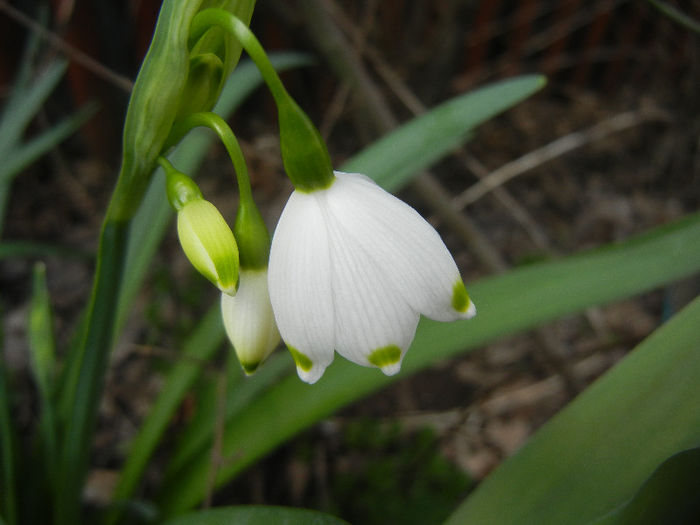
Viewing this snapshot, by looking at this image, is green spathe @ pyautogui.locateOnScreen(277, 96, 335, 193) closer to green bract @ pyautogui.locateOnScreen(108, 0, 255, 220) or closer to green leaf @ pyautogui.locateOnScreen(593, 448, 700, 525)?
green bract @ pyautogui.locateOnScreen(108, 0, 255, 220)

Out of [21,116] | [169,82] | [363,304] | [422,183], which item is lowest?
[363,304]

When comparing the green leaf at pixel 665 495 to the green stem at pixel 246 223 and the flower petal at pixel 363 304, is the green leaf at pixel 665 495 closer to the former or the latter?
the flower petal at pixel 363 304

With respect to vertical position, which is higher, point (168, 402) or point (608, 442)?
point (168, 402)

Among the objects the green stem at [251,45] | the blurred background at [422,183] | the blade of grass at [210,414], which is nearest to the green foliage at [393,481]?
the blurred background at [422,183]

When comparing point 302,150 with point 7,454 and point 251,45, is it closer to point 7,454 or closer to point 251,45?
point 251,45

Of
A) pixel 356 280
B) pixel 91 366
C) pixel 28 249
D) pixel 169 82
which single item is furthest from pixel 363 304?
pixel 28 249

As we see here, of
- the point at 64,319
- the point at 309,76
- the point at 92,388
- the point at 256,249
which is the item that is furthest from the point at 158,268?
the point at 256,249

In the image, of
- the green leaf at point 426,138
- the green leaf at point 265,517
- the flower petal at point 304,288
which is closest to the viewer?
the flower petal at point 304,288
